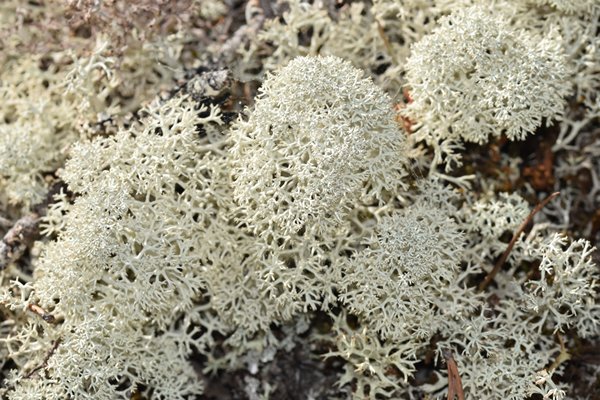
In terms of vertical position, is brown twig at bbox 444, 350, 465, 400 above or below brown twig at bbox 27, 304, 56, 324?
below

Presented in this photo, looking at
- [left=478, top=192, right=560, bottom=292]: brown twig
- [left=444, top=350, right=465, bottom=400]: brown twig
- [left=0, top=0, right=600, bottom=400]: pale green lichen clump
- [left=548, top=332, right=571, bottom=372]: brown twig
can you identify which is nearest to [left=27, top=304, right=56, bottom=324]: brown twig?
[left=0, top=0, right=600, bottom=400]: pale green lichen clump

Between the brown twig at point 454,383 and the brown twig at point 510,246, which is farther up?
the brown twig at point 510,246

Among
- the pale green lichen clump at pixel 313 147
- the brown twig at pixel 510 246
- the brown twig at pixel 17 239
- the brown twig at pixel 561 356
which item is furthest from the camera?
the brown twig at pixel 17 239

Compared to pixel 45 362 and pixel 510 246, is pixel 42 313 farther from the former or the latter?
pixel 510 246

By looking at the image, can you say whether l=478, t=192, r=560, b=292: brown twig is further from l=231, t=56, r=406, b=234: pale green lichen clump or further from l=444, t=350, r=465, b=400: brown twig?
l=231, t=56, r=406, b=234: pale green lichen clump

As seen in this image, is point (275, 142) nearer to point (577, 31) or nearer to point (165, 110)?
point (165, 110)

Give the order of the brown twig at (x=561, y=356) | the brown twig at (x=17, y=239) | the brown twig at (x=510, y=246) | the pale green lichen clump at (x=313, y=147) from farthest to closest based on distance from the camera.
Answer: the brown twig at (x=17, y=239), the brown twig at (x=510, y=246), the brown twig at (x=561, y=356), the pale green lichen clump at (x=313, y=147)

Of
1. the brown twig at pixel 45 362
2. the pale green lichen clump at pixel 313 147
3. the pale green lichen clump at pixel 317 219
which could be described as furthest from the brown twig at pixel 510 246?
the brown twig at pixel 45 362

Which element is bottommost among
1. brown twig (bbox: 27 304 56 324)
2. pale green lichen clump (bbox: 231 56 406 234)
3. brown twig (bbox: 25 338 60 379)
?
brown twig (bbox: 25 338 60 379)

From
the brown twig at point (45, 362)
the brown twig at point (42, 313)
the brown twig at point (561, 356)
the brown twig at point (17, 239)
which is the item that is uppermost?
→ the brown twig at point (17, 239)

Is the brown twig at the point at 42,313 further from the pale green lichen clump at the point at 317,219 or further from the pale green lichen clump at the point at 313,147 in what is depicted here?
the pale green lichen clump at the point at 313,147

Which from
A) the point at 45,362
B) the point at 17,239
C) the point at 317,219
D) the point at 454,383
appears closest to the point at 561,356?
the point at 454,383
